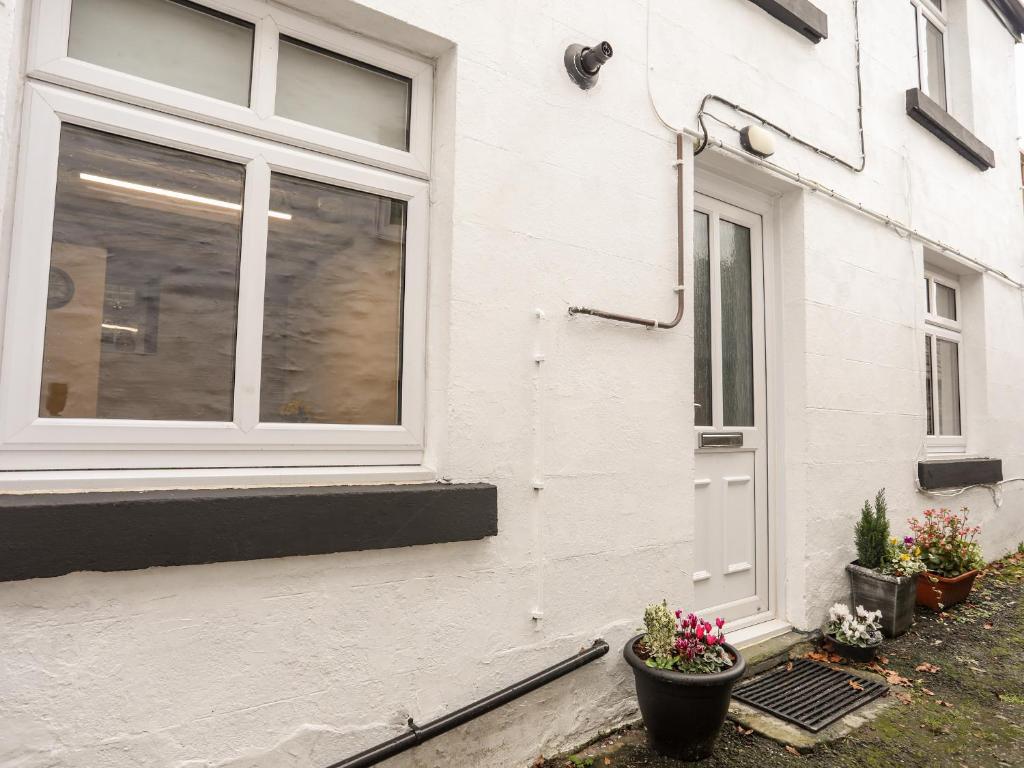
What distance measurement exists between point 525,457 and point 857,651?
244cm

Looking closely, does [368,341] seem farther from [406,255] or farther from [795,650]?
[795,650]

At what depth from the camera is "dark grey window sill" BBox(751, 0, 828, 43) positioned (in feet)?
12.1

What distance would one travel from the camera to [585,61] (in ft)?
8.80

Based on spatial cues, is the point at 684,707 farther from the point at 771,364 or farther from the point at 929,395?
the point at 929,395

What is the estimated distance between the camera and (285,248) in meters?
2.15

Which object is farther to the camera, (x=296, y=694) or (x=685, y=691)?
(x=685, y=691)

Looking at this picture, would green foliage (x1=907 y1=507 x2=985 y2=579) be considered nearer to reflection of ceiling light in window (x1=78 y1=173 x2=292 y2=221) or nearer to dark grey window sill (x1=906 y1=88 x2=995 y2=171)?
dark grey window sill (x1=906 y1=88 x2=995 y2=171)

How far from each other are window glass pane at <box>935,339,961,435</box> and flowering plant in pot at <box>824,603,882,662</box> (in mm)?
2617

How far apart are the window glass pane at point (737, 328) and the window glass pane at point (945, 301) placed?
9.13 ft

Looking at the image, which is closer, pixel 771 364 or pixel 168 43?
pixel 168 43

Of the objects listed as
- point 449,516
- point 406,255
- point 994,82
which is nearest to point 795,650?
point 449,516

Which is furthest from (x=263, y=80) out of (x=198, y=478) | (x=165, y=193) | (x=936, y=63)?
(x=936, y=63)

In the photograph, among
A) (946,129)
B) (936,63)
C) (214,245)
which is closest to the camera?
(214,245)

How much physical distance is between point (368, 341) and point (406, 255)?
373 millimetres
